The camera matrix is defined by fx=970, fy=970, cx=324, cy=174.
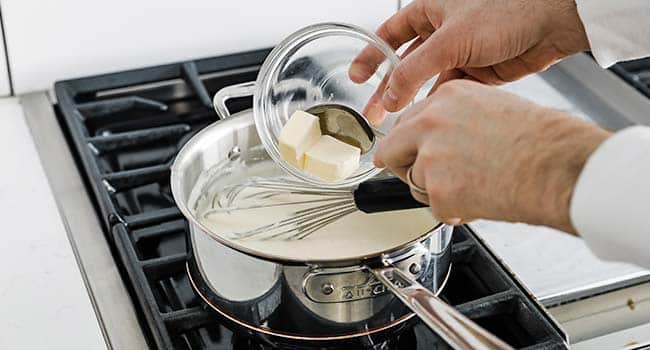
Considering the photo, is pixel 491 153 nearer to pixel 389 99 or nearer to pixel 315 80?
pixel 389 99

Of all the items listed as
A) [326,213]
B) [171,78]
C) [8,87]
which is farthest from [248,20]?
[326,213]

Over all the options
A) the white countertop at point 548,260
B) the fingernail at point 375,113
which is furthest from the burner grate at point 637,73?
the fingernail at point 375,113

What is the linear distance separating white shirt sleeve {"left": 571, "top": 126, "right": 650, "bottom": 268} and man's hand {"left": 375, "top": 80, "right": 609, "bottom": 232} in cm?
1

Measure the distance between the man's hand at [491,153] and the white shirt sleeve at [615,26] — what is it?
0.21 m

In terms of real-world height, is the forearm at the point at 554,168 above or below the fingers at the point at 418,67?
below

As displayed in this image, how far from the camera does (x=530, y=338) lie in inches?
31.3

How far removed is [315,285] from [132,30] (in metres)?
0.52

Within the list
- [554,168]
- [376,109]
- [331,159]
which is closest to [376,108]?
[376,109]

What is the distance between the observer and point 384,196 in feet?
2.41

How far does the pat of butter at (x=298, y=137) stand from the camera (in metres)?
0.82

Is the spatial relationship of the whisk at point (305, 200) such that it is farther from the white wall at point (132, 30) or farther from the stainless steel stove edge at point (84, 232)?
the white wall at point (132, 30)

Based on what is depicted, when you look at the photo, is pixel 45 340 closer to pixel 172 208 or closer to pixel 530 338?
pixel 172 208

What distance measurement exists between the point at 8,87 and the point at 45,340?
421 mm

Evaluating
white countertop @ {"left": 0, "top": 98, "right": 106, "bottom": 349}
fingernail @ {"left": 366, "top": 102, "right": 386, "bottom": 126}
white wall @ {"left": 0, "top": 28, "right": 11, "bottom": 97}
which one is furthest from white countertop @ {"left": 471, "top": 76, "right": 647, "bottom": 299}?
white wall @ {"left": 0, "top": 28, "right": 11, "bottom": 97}
